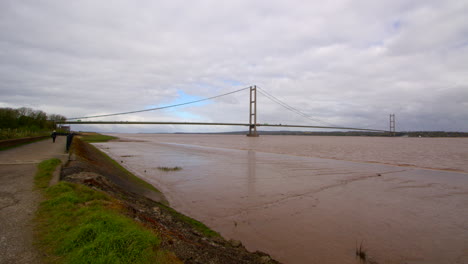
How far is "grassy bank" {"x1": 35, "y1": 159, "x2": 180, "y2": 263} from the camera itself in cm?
265

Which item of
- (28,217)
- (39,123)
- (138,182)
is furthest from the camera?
(39,123)

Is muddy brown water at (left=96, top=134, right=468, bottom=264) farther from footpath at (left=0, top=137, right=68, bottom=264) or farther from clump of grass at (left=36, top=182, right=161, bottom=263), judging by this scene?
footpath at (left=0, top=137, right=68, bottom=264)

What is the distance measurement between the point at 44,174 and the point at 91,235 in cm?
462

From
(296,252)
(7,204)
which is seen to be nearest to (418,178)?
(296,252)

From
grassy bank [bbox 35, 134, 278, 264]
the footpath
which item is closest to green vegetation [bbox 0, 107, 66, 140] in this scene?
the footpath

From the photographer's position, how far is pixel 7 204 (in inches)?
167

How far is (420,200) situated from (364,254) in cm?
494

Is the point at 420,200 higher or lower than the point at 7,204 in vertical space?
lower

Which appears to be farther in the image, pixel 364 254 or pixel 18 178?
pixel 18 178

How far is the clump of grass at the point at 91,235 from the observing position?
2.65 meters

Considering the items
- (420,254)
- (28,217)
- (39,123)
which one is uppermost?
(39,123)

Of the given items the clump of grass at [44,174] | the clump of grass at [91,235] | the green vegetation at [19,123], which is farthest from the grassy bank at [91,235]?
the green vegetation at [19,123]

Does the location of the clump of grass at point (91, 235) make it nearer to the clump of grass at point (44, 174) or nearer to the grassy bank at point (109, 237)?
the grassy bank at point (109, 237)

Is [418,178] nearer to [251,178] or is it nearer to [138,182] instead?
[251,178]
